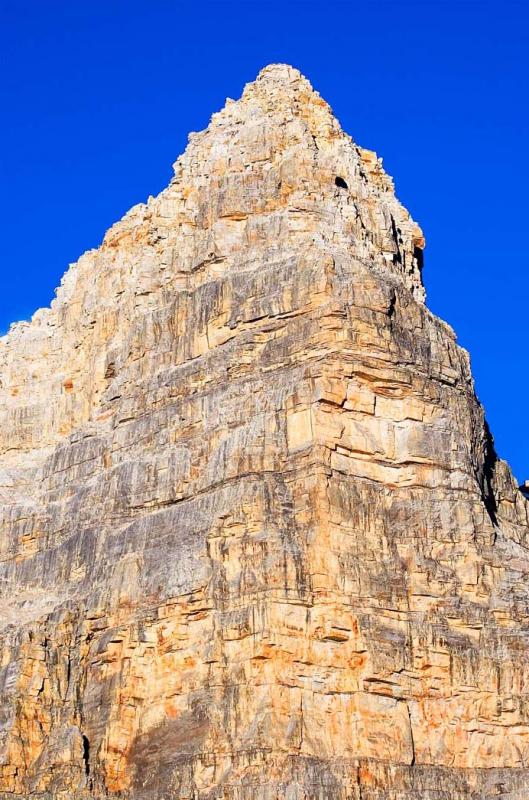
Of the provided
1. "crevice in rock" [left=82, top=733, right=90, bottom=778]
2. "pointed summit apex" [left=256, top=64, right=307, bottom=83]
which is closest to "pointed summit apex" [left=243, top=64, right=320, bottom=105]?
"pointed summit apex" [left=256, top=64, right=307, bottom=83]

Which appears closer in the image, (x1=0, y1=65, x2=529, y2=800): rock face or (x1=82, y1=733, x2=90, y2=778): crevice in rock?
(x1=0, y1=65, x2=529, y2=800): rock face

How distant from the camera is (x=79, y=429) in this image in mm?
132750

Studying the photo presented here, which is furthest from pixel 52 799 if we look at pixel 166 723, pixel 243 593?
pixel 243 593

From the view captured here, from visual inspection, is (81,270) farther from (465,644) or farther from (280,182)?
(465,644)

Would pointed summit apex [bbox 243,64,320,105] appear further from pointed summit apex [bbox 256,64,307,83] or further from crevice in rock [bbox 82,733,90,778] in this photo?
crevice in rock [bbox 82,733,90,778]

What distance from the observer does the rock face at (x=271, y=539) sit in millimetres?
109562

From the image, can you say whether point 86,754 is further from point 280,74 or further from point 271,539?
point 280,74

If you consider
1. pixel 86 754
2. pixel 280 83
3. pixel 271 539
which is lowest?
pixel 86 754

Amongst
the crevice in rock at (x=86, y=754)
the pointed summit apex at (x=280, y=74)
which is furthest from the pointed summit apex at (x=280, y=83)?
the crevice in rock at (x=86, y=754)

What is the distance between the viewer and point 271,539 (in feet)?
369

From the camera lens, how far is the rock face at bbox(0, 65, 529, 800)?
10956cm

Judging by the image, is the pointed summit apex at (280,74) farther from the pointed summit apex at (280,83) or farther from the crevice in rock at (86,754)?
the crevice in rock at (86,754)

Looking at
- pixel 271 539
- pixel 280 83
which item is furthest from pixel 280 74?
pixel 271 539

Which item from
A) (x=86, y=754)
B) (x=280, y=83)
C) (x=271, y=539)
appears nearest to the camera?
(x=271, y=539)
